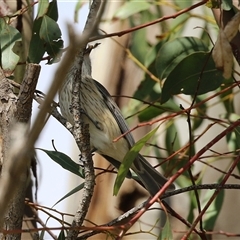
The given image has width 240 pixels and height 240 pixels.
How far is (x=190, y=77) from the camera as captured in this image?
1809mm

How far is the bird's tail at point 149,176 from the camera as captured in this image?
1880 mm

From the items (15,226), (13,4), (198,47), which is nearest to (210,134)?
(198,47)

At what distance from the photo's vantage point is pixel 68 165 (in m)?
1.63

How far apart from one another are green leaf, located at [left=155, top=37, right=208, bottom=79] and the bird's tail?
295mm

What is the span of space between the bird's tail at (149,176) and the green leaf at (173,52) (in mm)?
295

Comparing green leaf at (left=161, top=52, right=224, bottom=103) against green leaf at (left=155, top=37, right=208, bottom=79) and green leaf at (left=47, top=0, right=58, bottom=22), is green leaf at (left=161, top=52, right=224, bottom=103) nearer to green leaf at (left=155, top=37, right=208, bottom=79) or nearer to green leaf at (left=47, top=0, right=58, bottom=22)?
green leaf at (left=155, top=37, right=208, bottom=79)

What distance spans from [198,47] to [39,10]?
1.91ft

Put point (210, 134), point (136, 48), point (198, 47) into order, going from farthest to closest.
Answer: point (210, 134), point (136, 48), point (198, 47)

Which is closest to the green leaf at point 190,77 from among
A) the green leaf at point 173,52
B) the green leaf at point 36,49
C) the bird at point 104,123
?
the green leaf at point 173,52

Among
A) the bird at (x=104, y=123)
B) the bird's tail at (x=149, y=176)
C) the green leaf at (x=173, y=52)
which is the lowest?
the bird's tail at (x=149, y=176)

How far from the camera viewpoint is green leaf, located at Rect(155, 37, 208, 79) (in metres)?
1.98

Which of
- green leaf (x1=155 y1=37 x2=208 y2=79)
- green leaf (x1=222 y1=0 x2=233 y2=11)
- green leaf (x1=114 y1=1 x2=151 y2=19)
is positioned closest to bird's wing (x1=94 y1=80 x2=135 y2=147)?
green leaf (x1=155 y1=37 x2=208 y2=79)

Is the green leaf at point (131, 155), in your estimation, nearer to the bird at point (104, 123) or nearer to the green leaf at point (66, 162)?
the green leaf at point (66, 162)

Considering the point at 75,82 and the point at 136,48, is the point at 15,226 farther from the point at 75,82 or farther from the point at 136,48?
the point at 136,48
